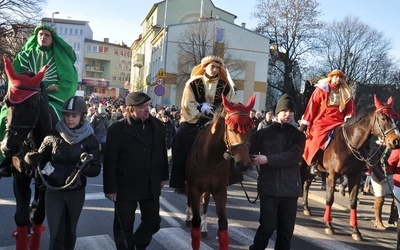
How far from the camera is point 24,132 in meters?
4.70

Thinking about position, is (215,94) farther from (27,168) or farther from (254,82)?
(254,82)

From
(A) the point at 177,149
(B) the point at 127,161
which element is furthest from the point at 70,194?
(A) the point at 177,149

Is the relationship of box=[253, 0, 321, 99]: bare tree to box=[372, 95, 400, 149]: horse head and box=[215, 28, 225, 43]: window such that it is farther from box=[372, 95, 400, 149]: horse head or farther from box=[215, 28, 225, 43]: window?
box=[372, 95, 400, 149]: horse head

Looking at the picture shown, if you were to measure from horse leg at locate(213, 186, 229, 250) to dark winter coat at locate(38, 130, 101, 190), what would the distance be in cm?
174

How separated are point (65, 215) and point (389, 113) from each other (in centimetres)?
532

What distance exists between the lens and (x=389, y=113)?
7145 millimetres

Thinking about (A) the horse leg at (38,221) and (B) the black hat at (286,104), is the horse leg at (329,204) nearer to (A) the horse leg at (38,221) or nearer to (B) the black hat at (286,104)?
(B) the black hat at (286,104)

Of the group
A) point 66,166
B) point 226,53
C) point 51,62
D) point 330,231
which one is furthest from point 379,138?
point 226,53

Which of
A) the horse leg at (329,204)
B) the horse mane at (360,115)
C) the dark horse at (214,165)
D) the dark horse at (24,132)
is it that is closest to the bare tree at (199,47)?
the horse mane at (360,115)

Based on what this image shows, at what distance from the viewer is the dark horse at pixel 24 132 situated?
4609mm

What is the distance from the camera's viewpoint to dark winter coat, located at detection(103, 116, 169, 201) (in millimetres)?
4779

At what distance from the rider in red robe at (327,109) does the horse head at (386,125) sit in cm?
118

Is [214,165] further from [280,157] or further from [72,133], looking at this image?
[72,133]

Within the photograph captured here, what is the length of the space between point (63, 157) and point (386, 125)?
521cm
